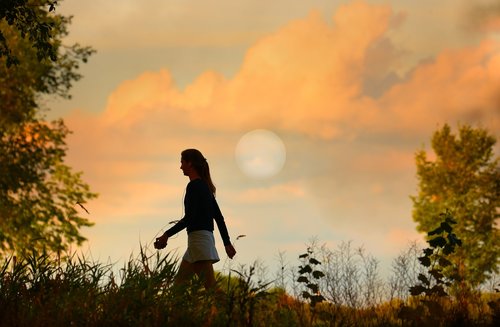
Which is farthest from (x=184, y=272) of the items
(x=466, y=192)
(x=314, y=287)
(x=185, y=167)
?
(x=466, y=192)

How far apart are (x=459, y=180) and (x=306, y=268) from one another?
26.1 meters

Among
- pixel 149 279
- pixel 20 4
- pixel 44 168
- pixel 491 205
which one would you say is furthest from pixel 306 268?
pixel 491 205

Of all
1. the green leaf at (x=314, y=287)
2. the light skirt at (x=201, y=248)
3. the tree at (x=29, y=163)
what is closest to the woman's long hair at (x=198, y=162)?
the light skirt at (x=201, y=248)

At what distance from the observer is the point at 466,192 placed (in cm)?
3397

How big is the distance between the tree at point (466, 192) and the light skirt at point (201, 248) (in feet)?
78.8

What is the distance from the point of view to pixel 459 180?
34062 mm

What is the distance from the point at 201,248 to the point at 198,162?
1.17m

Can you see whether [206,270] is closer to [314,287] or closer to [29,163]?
[314,287]

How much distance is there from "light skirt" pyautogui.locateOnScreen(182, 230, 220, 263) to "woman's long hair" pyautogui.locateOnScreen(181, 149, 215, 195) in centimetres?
73

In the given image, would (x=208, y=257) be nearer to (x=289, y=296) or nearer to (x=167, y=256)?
(x=167, y=256)

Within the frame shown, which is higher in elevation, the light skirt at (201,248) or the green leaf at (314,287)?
the light skirt at (201,248)

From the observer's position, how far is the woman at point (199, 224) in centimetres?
888

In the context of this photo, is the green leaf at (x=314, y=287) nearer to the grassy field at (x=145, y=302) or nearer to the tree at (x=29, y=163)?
the grassy field at (x=145, y=302)

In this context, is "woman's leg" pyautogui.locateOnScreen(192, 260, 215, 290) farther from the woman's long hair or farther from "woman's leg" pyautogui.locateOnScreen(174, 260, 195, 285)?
the woman's long hair
